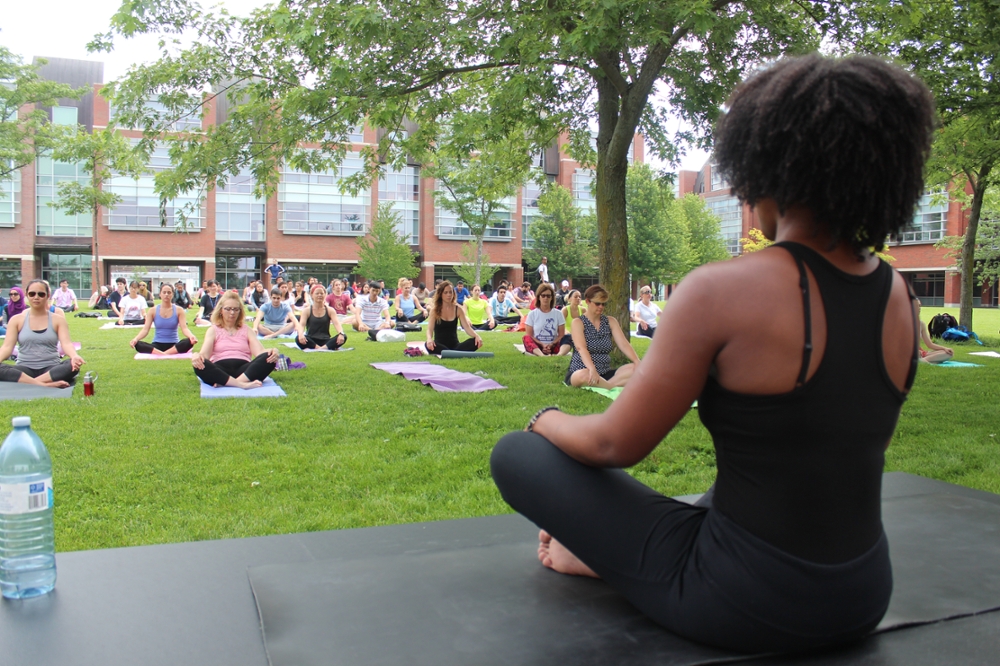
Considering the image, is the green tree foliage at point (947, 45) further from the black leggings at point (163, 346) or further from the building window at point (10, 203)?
the building window at point (10, 203)

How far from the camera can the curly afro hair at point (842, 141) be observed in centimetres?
144

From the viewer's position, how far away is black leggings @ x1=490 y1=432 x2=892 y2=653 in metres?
1.60

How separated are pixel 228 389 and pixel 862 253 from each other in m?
7.19

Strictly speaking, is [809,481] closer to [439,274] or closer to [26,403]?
[26,403]

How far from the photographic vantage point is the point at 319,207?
145 feet

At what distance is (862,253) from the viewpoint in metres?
1.56

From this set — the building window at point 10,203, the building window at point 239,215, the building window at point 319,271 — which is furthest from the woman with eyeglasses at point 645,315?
the building window at point 10,203

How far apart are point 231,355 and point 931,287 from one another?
4606cm

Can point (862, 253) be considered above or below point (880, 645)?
above

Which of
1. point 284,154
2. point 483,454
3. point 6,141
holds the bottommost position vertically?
point 483,454

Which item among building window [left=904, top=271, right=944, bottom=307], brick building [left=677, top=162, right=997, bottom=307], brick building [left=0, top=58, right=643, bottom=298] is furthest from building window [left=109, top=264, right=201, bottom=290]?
building window [left=904, top=271, right=944, bottom=307]

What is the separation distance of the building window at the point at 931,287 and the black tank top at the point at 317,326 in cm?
4085

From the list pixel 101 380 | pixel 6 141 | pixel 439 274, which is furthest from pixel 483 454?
pixel 439 274

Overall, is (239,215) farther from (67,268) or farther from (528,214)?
(528,214)
